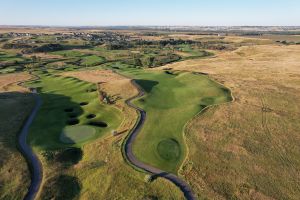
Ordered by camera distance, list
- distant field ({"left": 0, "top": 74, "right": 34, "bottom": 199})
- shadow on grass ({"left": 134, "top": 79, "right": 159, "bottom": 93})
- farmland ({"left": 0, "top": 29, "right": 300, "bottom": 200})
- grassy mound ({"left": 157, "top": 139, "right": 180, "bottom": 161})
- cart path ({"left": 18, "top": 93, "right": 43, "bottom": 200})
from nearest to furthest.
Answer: farmland ({"left": 0, "top": 29, "right": 300, "bottom": 200}) < cart path ({"left": 18, "top": 93, "right": 43, "bottom": 200}) < distant field ({"left": 0, "top": 74, "right": 34, "bottom": 199}) < grassy mound ({"left": 157, "top": 139, "right": 180, "bottom": 161}) < shadow on grass ({"left": 134, "top": 79, "right": 159, "bottom": 93})

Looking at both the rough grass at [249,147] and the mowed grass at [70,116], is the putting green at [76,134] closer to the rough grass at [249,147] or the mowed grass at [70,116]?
the mowed grass at [70,116]

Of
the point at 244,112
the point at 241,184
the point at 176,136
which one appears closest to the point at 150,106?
the point at 176,136

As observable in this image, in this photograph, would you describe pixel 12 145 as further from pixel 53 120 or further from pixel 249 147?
pixel 249 147

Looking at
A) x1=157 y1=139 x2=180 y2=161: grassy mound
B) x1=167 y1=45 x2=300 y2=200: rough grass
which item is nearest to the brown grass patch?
x1=157 y1=139 x2=180 y2=161: grassy mound

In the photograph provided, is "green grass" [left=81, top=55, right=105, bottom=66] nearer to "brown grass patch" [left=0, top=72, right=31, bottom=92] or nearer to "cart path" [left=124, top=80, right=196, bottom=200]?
"brown grass patch" [left=0, top=72, right=31, bottom=92]

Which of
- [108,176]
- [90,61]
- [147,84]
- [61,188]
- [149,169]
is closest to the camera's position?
[61,188]

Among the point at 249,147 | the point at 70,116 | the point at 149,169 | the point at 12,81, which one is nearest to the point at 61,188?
the point at 149,169
